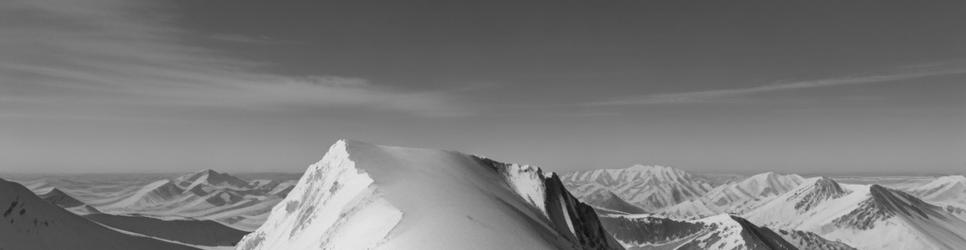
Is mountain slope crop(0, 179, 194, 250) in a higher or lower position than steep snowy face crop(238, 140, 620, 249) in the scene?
lower

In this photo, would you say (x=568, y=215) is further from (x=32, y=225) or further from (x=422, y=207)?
(x=32, y=225)

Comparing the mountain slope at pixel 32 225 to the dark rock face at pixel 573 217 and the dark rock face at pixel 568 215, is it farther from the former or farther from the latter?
the dark rock face at pixel 573 217

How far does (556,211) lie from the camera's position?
9806 cm

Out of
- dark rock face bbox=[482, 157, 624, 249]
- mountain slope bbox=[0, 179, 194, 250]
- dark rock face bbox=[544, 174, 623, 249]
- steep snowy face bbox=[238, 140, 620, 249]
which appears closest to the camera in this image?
steep snowy face bbox=[238, 140, 620, 249]

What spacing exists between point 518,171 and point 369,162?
31.6 meters

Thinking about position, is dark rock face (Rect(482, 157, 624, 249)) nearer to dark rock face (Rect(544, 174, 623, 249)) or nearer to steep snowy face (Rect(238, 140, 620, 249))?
dark rock face (Rect(544, 174, 623, 249))

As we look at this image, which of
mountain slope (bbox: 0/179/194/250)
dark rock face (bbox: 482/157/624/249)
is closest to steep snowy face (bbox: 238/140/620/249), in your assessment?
dark rock face (bbox: 482/157/624/249)

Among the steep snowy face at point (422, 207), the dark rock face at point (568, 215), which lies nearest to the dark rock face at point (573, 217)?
the dark rock face at point (568, 215)

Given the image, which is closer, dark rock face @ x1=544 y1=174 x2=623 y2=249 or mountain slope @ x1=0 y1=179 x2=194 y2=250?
dark rock face @ x1=544 y1=174 x2=623 y2=249

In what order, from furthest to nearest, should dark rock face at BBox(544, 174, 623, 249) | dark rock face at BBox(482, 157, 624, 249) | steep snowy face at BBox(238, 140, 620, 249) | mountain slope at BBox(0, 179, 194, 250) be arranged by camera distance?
mountain slope at BBox(0, 179, 194, 250) → dark rock face at BBox(544, 174, 623, 249) → dark rock face at BBox(482, 157, 624, 249) → steep snowy face at BBox(238, 140, 620, 249)

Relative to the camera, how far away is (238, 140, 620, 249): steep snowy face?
5925cm

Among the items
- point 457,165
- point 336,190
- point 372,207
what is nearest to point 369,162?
point 336,190

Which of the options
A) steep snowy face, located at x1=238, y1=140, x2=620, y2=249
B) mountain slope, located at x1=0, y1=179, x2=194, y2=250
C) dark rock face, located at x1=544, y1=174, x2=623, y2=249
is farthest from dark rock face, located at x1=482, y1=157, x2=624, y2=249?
mountain slope, located at x1=0, y1=179, x2=194, y2=250

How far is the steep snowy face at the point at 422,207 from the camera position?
59.2 metres
